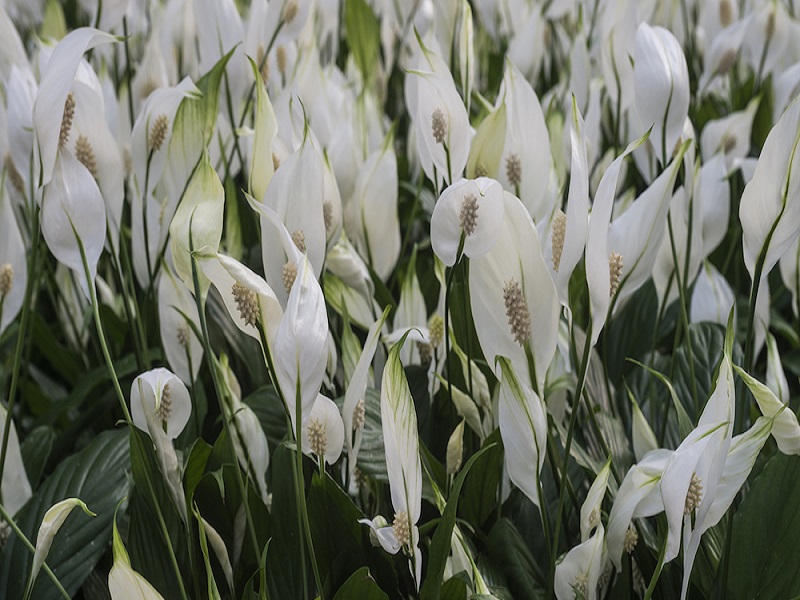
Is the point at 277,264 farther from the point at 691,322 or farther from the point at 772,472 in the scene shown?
the point at 691,322

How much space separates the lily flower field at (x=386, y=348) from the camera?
417 mm

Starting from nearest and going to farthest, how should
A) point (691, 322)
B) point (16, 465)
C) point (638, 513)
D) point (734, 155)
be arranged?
point (638, 513) < point (16, 465) < point (691, 322) < point (734, 155)

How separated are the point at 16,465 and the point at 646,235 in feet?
1.28

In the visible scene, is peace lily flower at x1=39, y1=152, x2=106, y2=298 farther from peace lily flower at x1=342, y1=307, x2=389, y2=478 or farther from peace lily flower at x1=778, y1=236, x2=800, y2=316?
peace lily flower at x1=778, y1=236, x2=800, y2=316

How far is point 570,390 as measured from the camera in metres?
0.60

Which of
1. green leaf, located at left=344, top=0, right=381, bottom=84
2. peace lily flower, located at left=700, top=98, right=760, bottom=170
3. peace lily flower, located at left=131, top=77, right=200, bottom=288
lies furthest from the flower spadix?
green leaf, located at left=344, top=0, right=381, bottom=84

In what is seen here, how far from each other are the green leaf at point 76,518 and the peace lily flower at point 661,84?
0.37 m

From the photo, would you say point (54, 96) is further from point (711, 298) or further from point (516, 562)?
point (711, 298)

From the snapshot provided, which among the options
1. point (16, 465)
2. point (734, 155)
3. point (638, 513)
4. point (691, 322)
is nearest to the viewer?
point (638, 513)

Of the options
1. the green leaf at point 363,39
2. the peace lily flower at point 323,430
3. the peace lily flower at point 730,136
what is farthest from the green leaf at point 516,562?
the green leaf at point 363,39

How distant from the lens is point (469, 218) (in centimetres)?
42

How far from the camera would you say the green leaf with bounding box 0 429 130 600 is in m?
0.56

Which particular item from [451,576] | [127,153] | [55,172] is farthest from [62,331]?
[451,576]

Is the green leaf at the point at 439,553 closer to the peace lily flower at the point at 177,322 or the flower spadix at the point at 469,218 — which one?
the flower spadix at the point at 469,218
